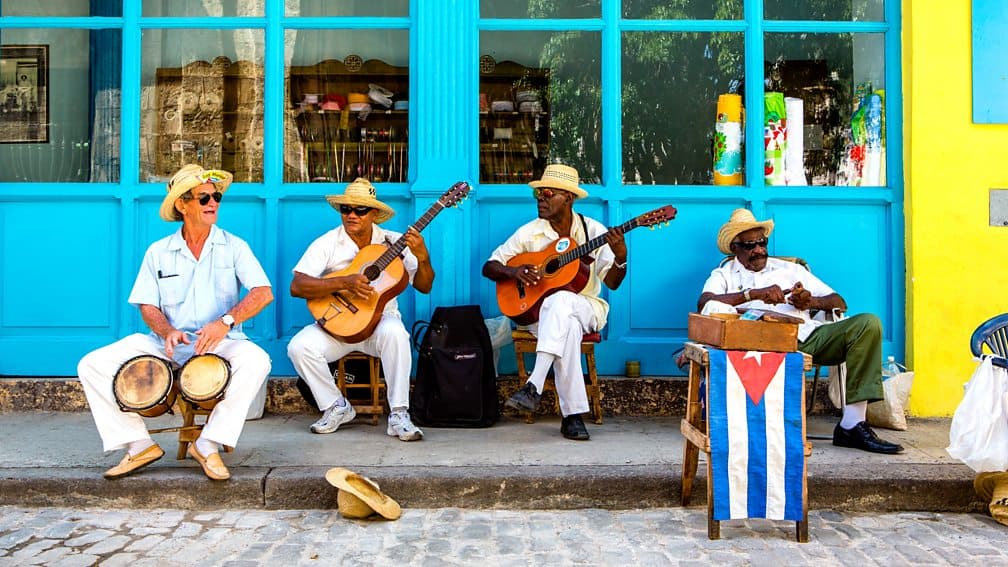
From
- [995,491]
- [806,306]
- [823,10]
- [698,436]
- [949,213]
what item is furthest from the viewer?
[823,10]

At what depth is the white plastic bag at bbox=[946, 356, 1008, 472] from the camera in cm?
388

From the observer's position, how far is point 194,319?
4.69 metres

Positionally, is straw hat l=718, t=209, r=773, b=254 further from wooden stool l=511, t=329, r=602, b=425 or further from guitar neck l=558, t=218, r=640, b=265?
wooden stool l=511, t=329, r=602, b=425

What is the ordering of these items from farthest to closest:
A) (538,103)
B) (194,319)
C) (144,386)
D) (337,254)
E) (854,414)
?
(538,103), (337,254), (854,414), (194,319), (144,386)

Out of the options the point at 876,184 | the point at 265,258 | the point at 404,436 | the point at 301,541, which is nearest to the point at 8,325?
the point at 265,258

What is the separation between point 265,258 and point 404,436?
1644 mm

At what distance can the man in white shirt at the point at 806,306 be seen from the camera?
4.70m

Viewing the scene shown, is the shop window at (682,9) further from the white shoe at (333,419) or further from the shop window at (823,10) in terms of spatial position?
the white shoe at (333,419)

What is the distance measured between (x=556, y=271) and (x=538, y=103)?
1.39 meters

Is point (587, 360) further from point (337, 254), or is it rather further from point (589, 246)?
point (337, 254)

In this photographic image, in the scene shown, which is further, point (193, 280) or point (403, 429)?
point (403, 429)

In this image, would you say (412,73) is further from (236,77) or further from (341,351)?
(341,351)

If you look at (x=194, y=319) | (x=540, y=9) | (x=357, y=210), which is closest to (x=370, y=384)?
(x=357, y=210)

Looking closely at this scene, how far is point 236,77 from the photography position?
6.15 m
